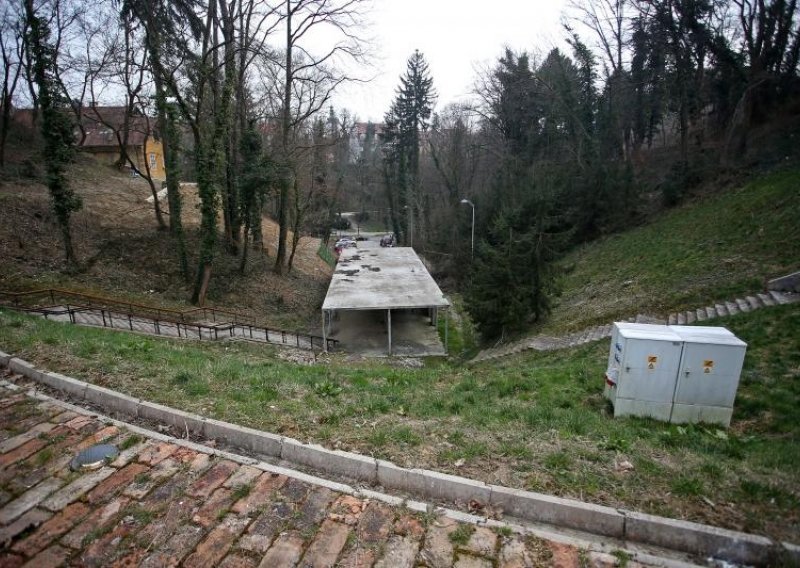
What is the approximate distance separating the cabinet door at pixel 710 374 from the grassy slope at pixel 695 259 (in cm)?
614

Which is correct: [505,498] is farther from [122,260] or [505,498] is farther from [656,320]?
[122,260]

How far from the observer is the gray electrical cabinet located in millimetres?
5914

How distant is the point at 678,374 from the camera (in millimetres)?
6027

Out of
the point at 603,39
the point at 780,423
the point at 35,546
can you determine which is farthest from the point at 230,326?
the point at 603,39

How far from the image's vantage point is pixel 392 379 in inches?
301

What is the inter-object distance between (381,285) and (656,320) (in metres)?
10.4

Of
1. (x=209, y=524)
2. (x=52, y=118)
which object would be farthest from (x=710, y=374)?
(x=52, y=118)

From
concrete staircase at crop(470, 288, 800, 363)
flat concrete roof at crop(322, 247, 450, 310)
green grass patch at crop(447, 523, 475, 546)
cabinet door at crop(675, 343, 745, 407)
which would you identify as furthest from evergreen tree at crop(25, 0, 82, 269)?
cabinet door at crop(675, 343, 745, 407)

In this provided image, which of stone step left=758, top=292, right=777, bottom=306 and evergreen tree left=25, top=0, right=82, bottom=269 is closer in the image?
stone step left=758, top=292, right=777, bottom=306

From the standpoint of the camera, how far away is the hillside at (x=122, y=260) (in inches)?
590

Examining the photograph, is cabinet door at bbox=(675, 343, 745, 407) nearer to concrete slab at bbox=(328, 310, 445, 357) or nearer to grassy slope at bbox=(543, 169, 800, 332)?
grassy slope at bbox=(543, 169, 800, 332)

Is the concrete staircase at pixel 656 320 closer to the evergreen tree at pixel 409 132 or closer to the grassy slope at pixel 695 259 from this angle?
the grassy slope at pixel 695 259

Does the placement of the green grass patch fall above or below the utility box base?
above

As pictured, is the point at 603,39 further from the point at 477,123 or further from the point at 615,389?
the point at 615,389
